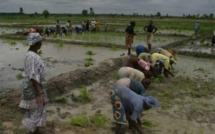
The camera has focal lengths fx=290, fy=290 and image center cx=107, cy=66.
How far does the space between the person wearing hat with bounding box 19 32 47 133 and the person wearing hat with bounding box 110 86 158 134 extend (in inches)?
40.6

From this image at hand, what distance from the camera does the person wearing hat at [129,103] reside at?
405 centimetres

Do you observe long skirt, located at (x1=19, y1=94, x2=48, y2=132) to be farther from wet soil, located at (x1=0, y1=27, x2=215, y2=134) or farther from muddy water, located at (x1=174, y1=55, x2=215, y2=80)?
muddy water, located at (x1=174, y1=55, x2=215, y2=80)

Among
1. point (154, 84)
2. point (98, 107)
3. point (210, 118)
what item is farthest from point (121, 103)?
point (154, 84)

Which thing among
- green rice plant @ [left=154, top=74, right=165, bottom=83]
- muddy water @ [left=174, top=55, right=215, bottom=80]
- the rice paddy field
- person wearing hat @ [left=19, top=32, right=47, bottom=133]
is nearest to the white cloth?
the rice paddy field

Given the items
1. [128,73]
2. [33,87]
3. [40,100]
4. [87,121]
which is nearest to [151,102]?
[128,73]

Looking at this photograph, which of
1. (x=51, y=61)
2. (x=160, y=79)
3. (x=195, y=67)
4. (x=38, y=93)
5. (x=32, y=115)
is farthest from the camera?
(x=51, y=61)

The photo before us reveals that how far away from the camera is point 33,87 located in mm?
3846

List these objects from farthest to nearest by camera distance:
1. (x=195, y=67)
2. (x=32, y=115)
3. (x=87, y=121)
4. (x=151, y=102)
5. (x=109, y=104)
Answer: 1. (x=195, y=67)
2. (x=109, y=104)
3. (x=87, y=121)
4. (x=151, y=102)
5. (x=32, y=115)

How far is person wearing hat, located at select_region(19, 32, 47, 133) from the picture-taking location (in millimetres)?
3766

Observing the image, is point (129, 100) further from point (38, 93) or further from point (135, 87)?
point (38, 93)

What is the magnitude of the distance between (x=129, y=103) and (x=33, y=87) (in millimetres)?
1361

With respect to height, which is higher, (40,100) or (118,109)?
(40,100)

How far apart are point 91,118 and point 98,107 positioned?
2.72 ft

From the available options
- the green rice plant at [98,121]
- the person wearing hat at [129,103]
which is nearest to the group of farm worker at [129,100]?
the person wearing hat at [129,103]
